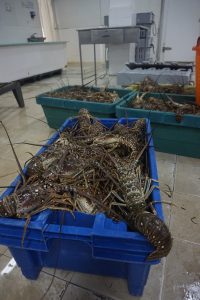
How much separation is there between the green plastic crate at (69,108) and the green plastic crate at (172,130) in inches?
5.7

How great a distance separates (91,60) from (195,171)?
8.33 m

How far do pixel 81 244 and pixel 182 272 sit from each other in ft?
1.75

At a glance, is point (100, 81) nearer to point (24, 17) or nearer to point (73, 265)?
point (24, 17)

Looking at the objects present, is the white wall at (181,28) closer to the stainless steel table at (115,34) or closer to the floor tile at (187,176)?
the stainless steel table at (115,34)

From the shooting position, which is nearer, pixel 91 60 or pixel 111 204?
pixel 111 204

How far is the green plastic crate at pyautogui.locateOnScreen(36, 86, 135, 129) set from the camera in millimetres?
1995

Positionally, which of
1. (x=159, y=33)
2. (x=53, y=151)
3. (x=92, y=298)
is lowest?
(x=92, y=298)

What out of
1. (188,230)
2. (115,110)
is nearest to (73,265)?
(188,230)

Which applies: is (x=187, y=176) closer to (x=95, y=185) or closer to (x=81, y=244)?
(x=95, y=185)

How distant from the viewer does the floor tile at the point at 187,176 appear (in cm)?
150

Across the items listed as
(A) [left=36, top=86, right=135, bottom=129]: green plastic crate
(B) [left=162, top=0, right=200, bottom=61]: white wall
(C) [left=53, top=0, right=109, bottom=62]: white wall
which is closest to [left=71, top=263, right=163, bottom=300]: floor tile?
(A) [left=36, top=86, right=135, bottom=129]: green plastic crate

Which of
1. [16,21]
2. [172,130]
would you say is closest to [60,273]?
[172,130]

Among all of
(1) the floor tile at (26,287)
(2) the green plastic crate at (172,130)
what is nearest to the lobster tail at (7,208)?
(1) the floor tile at (26,287)

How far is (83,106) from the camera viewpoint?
2055mm
